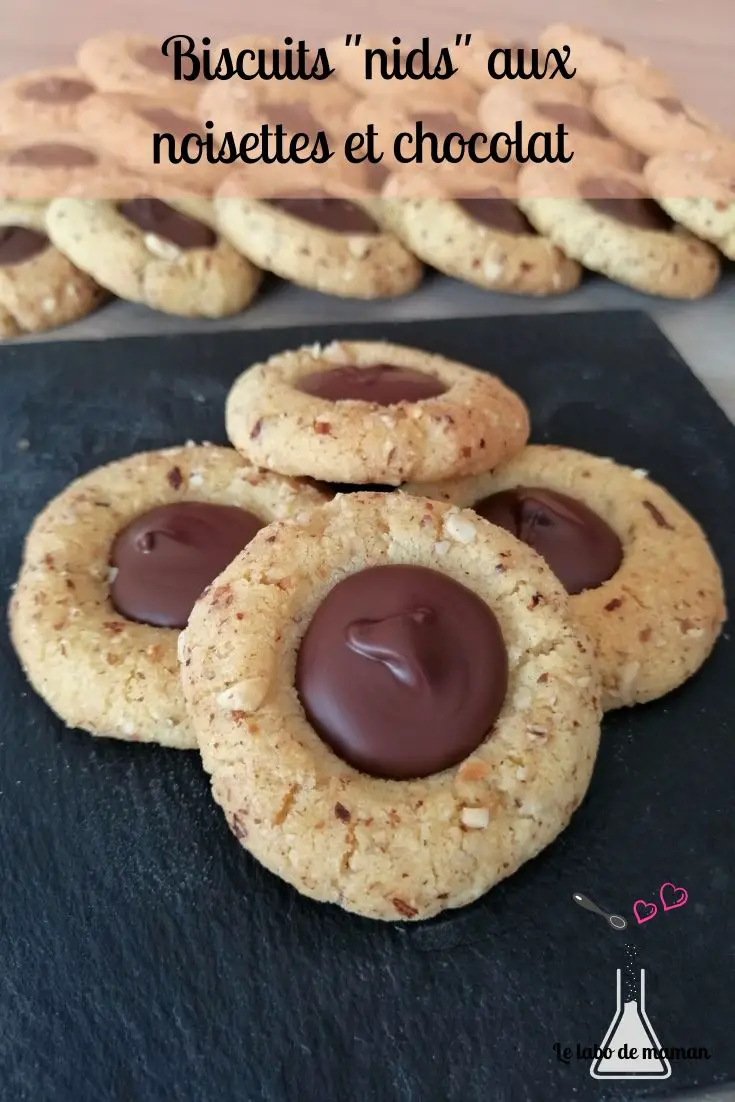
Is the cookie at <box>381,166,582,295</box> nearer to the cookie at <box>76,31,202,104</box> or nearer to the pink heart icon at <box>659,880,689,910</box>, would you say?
the cookie at <box>76,31,202,104</box>

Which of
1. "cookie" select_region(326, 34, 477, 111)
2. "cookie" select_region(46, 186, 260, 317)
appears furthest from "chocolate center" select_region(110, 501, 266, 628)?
"cookie" select_region(326, 34, 477, 111)

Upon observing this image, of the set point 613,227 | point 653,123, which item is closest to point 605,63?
point 653,123


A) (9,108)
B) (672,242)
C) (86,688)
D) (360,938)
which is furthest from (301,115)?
(360,938)

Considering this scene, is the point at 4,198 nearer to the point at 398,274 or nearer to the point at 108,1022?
the point at 398,274

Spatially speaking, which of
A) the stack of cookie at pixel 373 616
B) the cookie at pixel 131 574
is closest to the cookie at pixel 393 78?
the stack of cookie at pixel 373 616

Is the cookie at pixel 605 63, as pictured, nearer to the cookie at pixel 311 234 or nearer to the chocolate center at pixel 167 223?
the cookie at pixel 311 234
